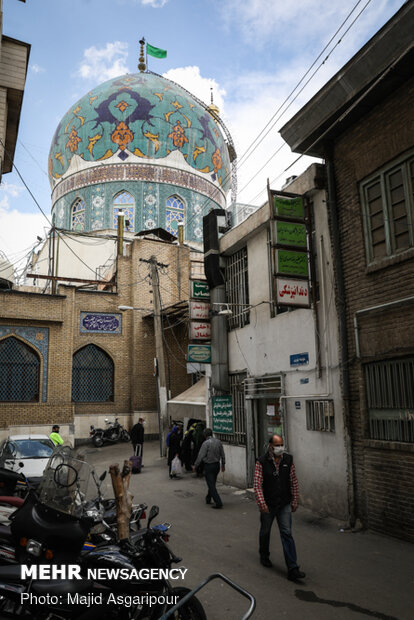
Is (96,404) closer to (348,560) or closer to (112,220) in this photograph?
(112,220)

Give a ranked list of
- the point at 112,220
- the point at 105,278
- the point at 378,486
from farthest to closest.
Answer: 1. the point at 112,220
2. the point at 105,278
3. the point at 378,486

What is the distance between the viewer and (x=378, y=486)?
25.6 ft

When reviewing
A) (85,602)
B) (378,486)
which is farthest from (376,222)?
(85,602)

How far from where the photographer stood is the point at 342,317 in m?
8.79

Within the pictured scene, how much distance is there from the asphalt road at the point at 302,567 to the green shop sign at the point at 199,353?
4022 mm

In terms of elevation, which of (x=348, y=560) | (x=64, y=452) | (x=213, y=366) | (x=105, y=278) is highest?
(x=105, y=278)

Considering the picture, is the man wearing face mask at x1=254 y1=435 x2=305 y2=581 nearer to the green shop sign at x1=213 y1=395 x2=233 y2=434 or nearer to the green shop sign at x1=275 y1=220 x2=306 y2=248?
the green shop sign at x1=275 y1=220 x2=306 y2=248

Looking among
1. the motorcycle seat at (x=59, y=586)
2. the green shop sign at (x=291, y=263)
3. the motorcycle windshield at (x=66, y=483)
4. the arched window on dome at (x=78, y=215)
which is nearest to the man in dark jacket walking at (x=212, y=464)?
the green shop sign at (x=291, y=263)

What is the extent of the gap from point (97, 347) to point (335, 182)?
16687 millimetres

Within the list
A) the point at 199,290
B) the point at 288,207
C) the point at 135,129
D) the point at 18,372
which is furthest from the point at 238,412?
the point at 135,129

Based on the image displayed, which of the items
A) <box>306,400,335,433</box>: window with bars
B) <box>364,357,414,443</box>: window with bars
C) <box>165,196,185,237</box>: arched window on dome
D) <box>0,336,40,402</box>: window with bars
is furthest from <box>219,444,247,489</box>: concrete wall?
<box>165,196,185,237</box>: arched window on dome

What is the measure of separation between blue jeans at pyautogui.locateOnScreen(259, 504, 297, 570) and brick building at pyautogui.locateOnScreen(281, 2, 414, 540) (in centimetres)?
223

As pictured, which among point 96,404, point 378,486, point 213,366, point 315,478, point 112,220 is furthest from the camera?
point 112,220

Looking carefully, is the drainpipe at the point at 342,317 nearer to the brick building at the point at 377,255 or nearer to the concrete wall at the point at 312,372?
the brick building at the point at 377,255
